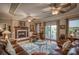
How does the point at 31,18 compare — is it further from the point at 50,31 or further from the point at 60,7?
the point at 60,7

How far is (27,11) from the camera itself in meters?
2.56

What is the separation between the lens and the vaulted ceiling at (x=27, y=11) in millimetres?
2533

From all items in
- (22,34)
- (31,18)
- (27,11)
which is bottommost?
(22,34)

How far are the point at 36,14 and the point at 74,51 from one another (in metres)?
0.92

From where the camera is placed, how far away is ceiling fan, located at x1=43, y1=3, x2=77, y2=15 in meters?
2.54

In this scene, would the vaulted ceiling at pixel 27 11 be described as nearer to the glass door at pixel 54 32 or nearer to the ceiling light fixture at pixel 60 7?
the ceiling light fixture at pixel 60 7

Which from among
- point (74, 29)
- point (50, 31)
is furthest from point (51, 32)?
point (74, 29)

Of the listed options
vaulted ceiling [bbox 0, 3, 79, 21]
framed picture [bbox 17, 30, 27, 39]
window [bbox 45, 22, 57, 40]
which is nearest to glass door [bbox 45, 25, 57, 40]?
window [bbox 45, 22, 57, 40]

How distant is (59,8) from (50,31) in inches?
16.6

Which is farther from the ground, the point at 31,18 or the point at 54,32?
the point at 31,18

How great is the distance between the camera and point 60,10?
2576 millimetres

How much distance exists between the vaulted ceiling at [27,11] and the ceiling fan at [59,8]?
5 cm
